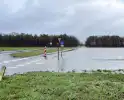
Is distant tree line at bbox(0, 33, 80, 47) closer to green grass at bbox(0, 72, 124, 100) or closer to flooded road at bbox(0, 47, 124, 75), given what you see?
flooded road at bbox(0, 47, 124, 75)

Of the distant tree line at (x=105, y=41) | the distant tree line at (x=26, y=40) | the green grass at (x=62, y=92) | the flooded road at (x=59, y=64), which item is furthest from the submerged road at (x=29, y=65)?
the distant tree line at (x=105, y=41)

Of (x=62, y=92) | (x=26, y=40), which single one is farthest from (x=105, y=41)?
(x=62, y=92)

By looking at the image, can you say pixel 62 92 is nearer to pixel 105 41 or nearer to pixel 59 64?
pixel 59 64

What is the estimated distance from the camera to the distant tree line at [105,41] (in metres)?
141

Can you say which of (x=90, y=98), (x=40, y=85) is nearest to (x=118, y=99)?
(x=90, y=98)

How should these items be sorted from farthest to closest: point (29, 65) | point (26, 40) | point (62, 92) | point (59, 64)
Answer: point (26, 40), point (59, 64), point (29, 65), point (62, 92)

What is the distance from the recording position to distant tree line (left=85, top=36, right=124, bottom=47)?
141 metres

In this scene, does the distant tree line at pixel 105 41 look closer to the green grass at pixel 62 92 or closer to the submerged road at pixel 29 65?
the submerged road at pixel 29 65

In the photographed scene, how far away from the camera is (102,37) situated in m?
148

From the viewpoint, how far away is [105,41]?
148 metres

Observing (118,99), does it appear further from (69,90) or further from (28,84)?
(28,84)

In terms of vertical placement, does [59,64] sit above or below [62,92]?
below

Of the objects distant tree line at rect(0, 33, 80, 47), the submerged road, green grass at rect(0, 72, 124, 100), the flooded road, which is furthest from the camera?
→ distant tree line at rect(0, 33, 80, 47)

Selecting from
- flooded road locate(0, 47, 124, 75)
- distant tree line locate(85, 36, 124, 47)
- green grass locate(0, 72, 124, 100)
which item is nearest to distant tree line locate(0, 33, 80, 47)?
distant tree line locate(85, 36, 124, 47)
